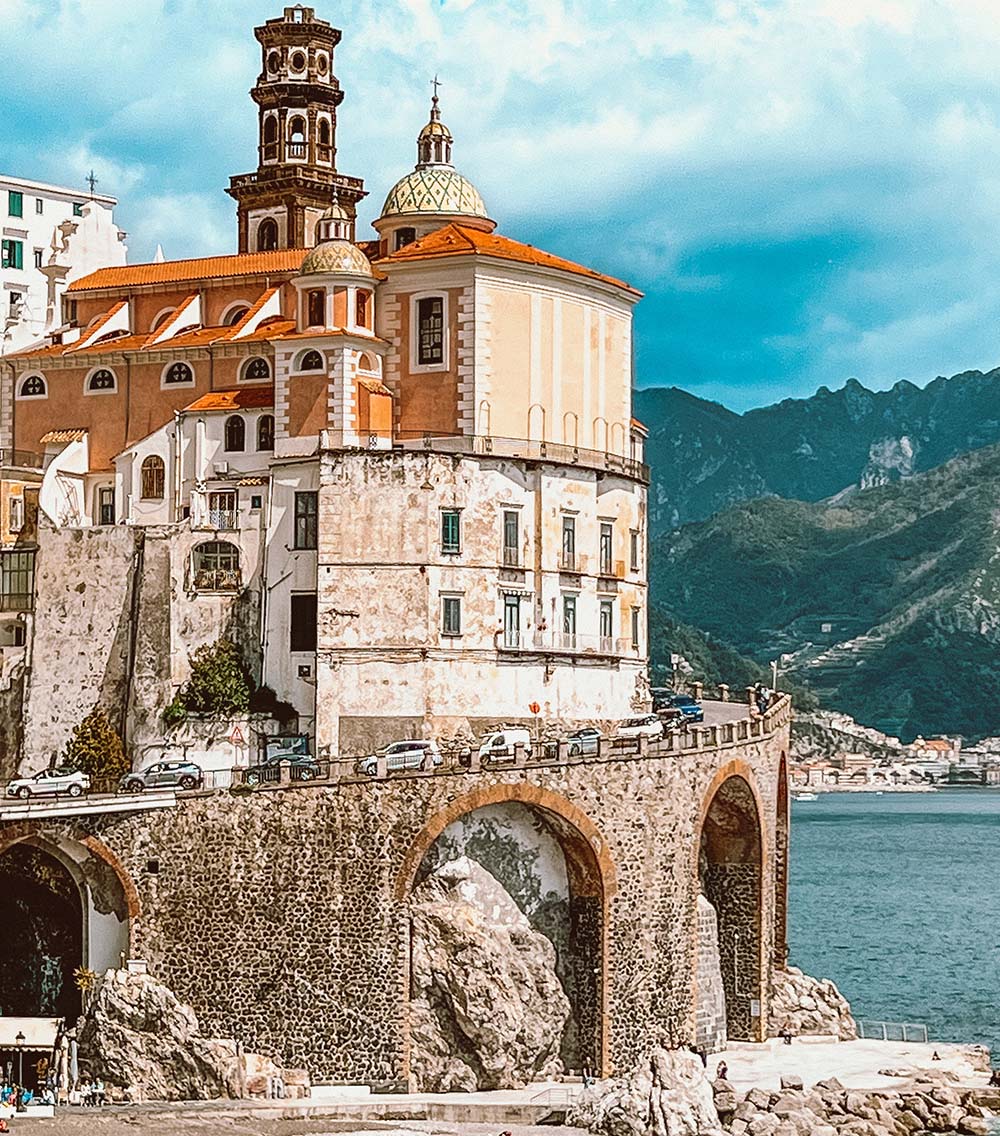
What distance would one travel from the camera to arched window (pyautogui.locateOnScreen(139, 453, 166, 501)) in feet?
279

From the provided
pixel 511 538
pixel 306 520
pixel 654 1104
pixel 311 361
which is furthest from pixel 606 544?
pixel 654 1104

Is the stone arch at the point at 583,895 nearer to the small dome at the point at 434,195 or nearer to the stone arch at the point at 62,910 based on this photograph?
the stone arch at the point at 62,910

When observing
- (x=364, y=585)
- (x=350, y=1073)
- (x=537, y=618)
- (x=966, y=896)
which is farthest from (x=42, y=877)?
(x=966, y=896)

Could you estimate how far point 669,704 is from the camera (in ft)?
292

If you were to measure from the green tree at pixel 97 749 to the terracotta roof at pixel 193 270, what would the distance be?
22350 mm

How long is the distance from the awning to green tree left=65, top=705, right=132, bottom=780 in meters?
12.1

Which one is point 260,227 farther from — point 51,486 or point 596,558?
point 596,558

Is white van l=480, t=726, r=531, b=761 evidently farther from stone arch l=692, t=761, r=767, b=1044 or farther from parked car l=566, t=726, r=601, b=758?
stone arch l=692, t=761, r=767, b=1044

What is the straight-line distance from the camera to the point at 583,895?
7081 cm

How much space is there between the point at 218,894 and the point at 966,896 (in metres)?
102

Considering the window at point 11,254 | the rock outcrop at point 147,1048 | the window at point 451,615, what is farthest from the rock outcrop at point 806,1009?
the window at point 11,254

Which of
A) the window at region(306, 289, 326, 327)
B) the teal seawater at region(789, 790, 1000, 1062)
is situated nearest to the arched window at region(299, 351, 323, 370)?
the window at region(306, 289, 326, 327)

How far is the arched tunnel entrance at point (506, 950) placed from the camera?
67.0 metres

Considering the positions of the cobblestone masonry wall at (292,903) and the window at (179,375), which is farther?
the window at (179,375)
